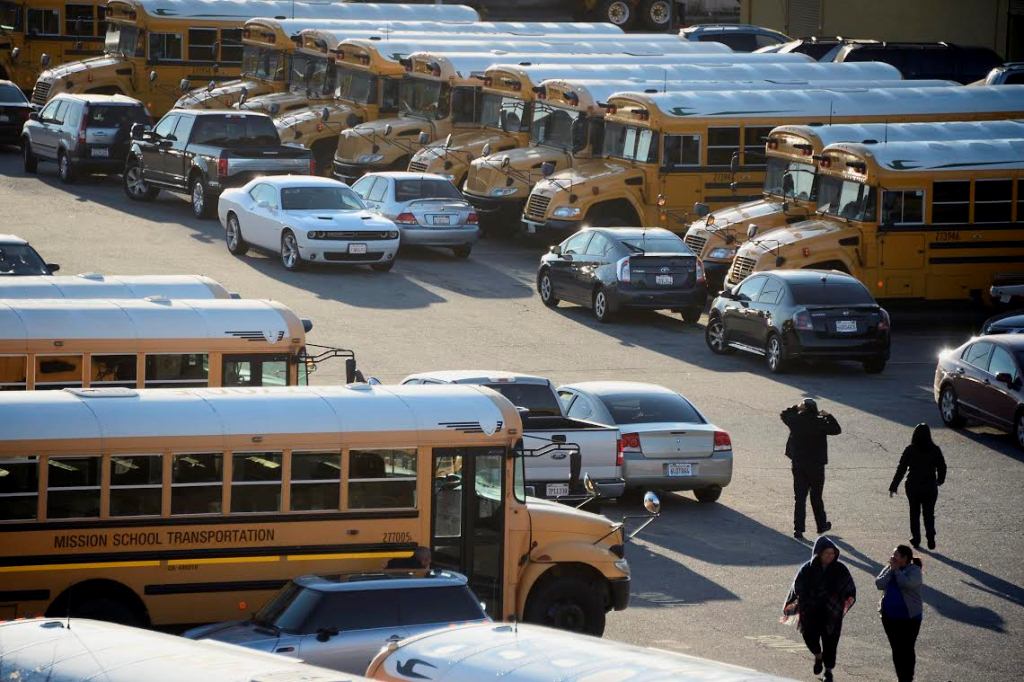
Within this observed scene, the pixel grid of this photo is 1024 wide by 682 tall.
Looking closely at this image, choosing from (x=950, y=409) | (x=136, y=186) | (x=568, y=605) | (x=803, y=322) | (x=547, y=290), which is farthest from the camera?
(x=136, y=186)

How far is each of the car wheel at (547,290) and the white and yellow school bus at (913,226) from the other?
264 centimetres

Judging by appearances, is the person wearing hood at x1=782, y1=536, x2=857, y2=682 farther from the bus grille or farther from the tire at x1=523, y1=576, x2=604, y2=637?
the bus grille

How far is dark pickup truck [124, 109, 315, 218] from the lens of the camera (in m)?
33.2

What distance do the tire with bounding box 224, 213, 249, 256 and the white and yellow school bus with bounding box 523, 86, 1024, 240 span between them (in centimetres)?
470

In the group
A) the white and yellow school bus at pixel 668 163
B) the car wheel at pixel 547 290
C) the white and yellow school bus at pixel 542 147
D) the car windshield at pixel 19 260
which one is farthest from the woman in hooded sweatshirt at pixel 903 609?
the white and yellow school bus at pixel 542 147

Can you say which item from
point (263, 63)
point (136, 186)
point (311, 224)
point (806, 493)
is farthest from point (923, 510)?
point (263, 63)

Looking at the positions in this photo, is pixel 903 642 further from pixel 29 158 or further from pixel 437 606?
pixel 29 158

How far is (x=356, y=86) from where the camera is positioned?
3894cm

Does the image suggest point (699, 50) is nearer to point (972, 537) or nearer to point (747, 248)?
point (747, 248)

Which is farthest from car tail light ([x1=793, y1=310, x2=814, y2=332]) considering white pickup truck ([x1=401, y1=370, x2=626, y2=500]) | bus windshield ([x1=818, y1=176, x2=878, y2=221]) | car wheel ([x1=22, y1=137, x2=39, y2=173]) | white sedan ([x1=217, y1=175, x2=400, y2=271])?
car wheel ([x1=22, y1=137, x2=39, y2=173])

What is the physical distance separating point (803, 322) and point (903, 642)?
38.6 feet

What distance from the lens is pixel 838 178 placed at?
28.7m

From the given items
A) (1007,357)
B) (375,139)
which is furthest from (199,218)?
(1007,357)

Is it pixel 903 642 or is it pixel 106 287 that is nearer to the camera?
pixel 903 642
